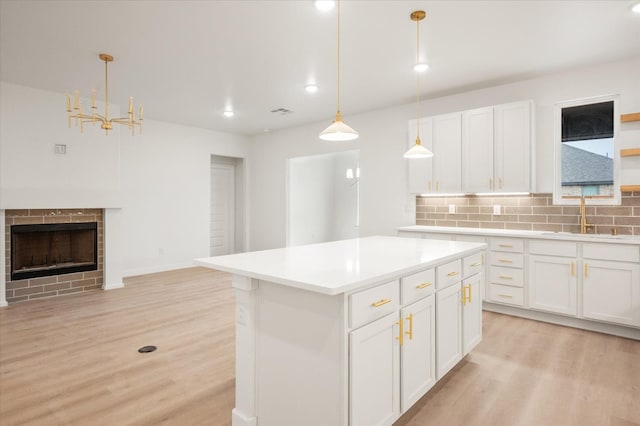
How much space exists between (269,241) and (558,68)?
5.67m

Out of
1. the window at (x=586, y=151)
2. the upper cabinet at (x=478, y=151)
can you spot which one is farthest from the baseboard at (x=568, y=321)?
the upper cabinet at (x=478, y=151)

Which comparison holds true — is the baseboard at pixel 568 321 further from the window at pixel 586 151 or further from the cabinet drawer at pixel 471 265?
the cabinet drawer at pixel 471 265

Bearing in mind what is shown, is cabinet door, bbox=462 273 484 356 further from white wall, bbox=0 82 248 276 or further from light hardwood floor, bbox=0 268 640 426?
white wall, bbox=0 82 248 276

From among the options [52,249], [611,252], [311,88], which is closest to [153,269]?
[52,249]

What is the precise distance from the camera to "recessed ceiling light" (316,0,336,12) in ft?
8.79

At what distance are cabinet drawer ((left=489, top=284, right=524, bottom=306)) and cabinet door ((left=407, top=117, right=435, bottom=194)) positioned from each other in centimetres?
152

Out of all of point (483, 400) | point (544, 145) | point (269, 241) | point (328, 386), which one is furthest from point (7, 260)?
point (544, 145)

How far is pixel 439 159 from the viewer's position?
16.0 feet

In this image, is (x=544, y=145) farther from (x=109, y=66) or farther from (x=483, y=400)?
(x=109, y=66)

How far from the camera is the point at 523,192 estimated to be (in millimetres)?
4207

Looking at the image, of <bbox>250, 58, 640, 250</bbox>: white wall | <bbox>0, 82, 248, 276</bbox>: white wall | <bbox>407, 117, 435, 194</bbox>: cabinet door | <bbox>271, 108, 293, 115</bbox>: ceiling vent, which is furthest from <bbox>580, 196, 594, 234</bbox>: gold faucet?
<bbox>0, 82, 248, 276</bbox>: white wall

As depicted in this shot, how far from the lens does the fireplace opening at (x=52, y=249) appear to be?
473 centimetres

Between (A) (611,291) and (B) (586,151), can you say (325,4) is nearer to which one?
(B) (586,151)

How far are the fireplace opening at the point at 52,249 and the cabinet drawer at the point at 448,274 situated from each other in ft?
16.4
